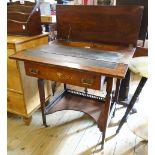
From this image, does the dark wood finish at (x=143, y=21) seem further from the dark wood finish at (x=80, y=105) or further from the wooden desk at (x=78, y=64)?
the dark wood finish at (x=80, y=105)

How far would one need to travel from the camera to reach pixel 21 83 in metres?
1.46

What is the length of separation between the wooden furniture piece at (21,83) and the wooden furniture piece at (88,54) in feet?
0.46

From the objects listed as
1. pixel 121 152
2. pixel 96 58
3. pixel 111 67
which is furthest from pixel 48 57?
pixel 121 152

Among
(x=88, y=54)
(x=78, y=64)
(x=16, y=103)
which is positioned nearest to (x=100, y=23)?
(x=88, y=54)

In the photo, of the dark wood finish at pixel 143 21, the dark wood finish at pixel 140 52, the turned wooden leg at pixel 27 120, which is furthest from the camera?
the turned wooden leg at pixel 27 120

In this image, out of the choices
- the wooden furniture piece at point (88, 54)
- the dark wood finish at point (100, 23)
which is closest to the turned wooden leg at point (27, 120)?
the wooden furniture piece at point (88, 54)

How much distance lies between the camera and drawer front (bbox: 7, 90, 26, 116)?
153 centimetres

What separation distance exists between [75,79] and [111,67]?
0.79 feet

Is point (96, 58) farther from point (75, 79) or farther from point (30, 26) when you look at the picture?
point (30, 26)

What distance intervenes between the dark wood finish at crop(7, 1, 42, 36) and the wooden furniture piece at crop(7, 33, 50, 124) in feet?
0.20

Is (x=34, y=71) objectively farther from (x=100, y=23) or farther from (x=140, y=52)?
(x=140, y=52)

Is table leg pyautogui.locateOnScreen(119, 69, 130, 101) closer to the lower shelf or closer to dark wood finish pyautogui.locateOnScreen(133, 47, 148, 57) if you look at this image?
the lower shelf

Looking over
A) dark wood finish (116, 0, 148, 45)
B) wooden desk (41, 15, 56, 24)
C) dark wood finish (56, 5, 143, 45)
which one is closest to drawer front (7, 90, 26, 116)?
dark wood finish (56, 5, 143, 45)

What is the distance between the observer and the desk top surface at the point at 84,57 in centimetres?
101
